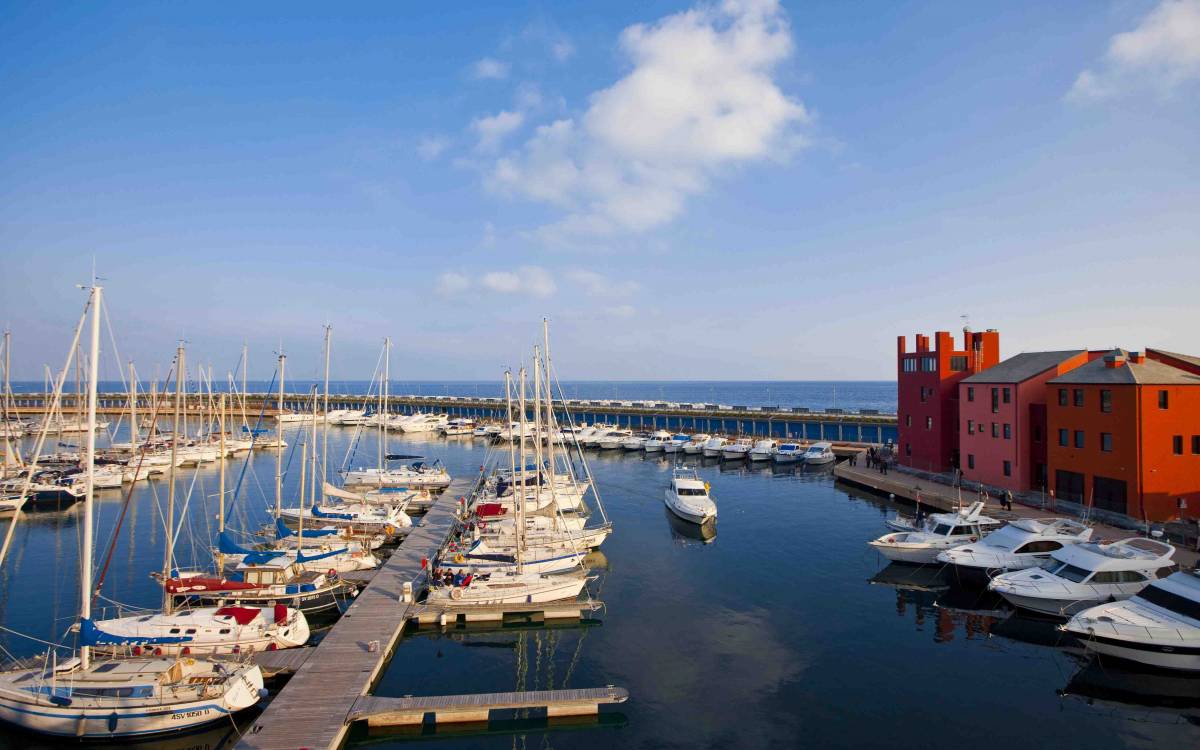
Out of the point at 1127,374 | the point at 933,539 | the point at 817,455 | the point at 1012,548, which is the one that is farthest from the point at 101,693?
the point at 817,455

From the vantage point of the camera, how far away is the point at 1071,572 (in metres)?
26.1

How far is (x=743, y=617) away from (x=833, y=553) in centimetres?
1118

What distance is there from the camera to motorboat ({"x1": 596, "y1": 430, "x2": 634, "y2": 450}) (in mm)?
83125

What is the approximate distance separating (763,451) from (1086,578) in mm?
44416

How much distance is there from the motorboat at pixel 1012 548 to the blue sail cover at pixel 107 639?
31279mm

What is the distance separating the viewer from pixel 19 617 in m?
27.2

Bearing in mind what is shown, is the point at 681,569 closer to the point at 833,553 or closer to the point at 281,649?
the point at 833,553

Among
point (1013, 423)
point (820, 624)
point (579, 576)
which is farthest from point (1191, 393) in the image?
point (579, 576)

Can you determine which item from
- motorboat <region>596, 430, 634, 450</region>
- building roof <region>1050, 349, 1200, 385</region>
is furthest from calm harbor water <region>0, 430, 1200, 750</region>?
motorboat <region>596, 430, 634, 450</region>

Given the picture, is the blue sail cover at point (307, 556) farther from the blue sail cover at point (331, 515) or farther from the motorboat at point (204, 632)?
the blue sail cover at point (331, 515)

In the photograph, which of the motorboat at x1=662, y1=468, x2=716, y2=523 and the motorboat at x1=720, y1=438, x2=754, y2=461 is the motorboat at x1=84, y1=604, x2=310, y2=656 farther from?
the motorboat at x1=720, y1=438, x2=754, y2=461

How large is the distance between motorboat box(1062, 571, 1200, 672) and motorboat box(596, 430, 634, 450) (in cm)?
6206

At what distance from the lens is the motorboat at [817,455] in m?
66.9

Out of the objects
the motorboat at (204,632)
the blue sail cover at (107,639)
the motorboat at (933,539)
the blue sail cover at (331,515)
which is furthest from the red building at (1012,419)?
the blue sail cover at (107,639)
